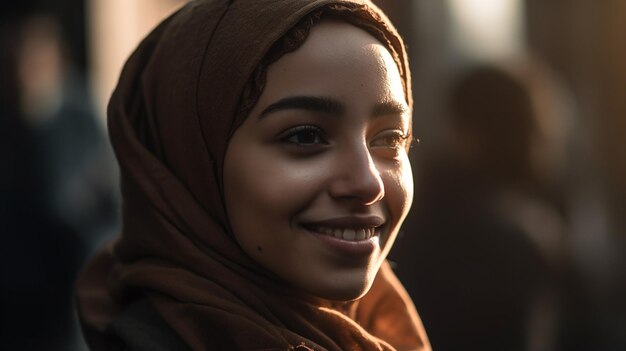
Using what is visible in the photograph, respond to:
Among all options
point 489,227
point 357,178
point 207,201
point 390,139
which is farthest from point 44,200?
point 357,178

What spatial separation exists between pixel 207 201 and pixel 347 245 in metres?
0.36

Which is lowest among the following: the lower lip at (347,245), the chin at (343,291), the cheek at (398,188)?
the chin at (343,291)

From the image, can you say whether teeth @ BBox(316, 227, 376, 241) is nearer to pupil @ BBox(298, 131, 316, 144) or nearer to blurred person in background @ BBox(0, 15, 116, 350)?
pupil @ BBox(298, 131, 316, 144)

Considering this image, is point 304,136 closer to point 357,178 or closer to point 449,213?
point 357,178

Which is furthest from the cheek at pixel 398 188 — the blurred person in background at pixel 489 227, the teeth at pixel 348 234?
the blurred person in background at pixel 489 227

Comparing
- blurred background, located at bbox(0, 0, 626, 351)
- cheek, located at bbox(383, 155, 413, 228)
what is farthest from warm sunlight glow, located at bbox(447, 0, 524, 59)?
cheek, located at bbox(383, 155, 413, 228)

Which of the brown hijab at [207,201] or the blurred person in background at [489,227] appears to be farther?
the blurred person in background at [489,227]

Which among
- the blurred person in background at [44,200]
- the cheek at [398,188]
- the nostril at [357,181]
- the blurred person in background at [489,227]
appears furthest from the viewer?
the blurred person in background at [44,200]

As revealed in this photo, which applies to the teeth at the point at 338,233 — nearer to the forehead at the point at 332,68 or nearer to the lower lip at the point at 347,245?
the lower lip at the point at 347,245

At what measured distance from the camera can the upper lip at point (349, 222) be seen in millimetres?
2041

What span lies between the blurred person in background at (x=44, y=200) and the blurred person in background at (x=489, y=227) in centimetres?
161

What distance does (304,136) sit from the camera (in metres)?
2.07

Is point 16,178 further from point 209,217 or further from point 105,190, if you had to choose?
point 209,217

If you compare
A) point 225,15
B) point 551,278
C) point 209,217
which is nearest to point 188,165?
point 209,217
